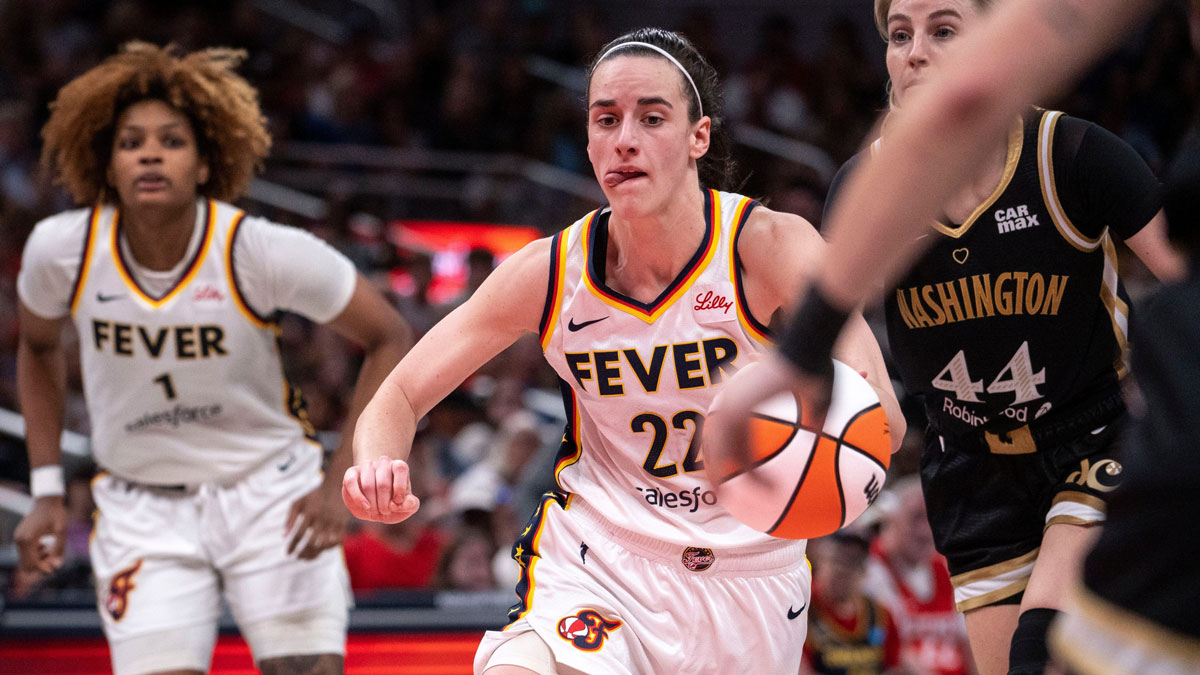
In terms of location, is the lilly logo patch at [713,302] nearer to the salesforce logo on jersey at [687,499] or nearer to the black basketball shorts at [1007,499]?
the salesforce logo on jersey at [687,499]

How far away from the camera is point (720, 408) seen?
1.73 metres

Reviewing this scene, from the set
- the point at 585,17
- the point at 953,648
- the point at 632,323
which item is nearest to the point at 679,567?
the point at 632,323

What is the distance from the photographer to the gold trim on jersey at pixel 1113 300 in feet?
10.8

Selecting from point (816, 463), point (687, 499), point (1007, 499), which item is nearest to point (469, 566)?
point (687, 499)

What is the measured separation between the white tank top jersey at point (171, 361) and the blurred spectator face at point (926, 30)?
6.87 ft

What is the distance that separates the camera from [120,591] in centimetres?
412

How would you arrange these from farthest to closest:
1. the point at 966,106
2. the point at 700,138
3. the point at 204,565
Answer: the point at 204,565, the point at 700,138, the point at 966,106

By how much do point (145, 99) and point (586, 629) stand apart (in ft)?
8.85

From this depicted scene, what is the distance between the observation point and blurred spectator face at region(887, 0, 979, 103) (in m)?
3.27

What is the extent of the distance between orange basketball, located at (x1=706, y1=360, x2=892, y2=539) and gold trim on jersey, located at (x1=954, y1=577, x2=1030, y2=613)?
0.86 metres

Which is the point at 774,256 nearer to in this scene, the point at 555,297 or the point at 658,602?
the point at 555,297

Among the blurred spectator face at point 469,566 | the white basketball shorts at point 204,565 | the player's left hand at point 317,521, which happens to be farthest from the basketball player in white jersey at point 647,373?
the blurred spectator face at point 469,566

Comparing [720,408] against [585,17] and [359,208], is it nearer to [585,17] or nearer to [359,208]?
[359,208]

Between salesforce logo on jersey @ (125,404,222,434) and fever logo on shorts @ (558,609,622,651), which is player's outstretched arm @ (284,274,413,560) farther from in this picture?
fever logo on shorts @ (558,609,622,651)
